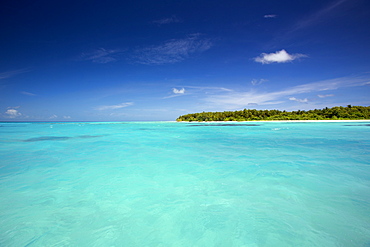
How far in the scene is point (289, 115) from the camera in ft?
259

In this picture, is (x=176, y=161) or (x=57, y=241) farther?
(x=176, y=161)

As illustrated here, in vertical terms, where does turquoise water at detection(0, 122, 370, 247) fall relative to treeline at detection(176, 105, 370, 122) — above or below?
below

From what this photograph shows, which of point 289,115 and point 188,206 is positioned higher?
point 289,115

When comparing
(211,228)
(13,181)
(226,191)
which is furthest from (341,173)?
(13,181)

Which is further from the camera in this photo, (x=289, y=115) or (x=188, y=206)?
(x=289, y=115)

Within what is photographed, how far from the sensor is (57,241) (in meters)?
3.09

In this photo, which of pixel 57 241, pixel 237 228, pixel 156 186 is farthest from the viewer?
pixel 156 186

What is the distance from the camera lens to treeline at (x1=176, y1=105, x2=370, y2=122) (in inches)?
2500

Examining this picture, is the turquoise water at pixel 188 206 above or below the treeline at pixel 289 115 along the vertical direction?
below

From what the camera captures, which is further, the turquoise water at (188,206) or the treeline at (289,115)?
the treeline at (289,115)

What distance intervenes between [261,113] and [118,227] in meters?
90.7

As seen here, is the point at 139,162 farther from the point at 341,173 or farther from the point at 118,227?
the point at 341,173

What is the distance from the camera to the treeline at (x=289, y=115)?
208 ft

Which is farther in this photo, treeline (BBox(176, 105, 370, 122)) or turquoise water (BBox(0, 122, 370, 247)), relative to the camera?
treeline (BBox(176, 105, 370, 122))
